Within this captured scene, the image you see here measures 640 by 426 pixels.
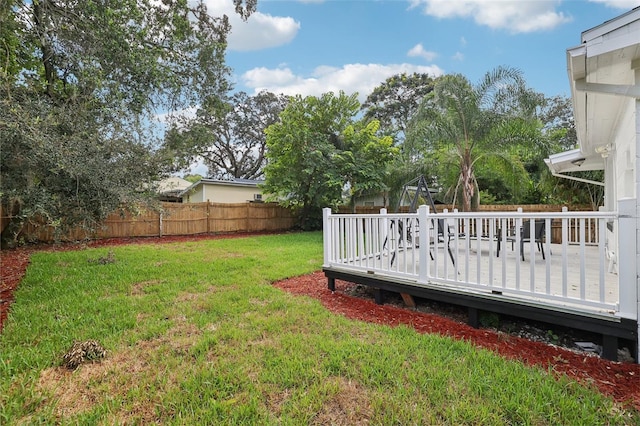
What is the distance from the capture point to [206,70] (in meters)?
7.62

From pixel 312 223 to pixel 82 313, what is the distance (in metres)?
13.2

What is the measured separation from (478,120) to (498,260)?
20.5 ft

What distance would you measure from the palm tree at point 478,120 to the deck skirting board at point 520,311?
294 inches

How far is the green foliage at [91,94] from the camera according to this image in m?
3.97

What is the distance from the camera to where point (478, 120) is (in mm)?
9984

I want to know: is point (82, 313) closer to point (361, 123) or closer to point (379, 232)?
point (379, 232)

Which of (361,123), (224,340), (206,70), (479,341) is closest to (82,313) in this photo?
(224,340)

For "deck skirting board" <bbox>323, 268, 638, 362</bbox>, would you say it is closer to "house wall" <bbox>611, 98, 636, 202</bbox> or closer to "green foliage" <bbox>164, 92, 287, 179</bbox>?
"house wall" <bbox>611, 98, 636, 202</bbox>

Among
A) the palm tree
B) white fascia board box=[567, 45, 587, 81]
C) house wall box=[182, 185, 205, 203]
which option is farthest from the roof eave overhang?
house wall box=[182, 185, 205, 203]

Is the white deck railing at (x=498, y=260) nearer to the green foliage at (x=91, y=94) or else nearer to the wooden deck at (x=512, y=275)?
the wooden deck at (x=512, y=275)

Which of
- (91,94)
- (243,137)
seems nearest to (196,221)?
(91,94)

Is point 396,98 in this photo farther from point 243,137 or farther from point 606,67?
point 606,67

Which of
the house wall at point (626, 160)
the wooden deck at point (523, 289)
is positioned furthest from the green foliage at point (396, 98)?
the wooden deck at point (523, 289)

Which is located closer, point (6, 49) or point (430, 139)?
point (6, 49)
